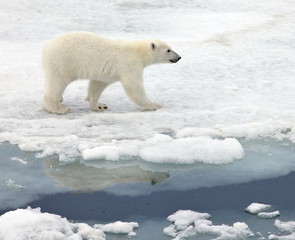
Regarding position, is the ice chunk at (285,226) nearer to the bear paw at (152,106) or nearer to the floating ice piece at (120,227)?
the floating ice piece at (120,227)

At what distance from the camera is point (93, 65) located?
20.0ft

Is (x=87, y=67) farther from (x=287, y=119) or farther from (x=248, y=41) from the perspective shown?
(x=248, y=41)

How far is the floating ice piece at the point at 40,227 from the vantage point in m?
3.72

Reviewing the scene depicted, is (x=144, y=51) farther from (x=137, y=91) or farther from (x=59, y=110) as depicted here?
(x=59, y=110)

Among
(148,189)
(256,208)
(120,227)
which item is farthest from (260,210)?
(120,227)

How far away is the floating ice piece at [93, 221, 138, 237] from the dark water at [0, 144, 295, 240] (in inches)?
2.0

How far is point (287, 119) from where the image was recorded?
590 centimetres

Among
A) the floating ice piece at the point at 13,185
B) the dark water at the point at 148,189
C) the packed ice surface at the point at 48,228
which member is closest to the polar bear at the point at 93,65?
the dark water at the point at 148,189

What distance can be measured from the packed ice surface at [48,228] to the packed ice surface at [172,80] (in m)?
1.11

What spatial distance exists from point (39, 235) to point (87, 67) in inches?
104

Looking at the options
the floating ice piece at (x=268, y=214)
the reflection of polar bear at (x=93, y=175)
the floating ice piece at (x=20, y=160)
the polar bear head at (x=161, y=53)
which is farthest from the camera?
the polar bear head at (x=161, y=53)

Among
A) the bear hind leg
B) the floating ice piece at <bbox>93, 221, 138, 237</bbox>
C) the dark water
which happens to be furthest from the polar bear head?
the floating ice piece at <bbox>93, 221, 138, 237</bbox>

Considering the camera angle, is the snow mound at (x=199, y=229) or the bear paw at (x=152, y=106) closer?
the snow mound at (x=199, y=229)

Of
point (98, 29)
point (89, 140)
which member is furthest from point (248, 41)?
point (89, 140)
